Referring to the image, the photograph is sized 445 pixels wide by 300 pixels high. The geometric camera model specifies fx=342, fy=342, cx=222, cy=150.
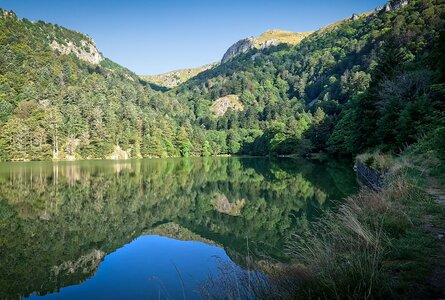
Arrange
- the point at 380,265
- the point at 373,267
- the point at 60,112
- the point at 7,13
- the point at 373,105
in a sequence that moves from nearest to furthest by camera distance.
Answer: the point at 373,267 → the point at 380,265 → the point at 373,105 → the point at 60,112 → the point at 7,13

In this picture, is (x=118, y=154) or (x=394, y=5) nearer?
(x=118, y=154)

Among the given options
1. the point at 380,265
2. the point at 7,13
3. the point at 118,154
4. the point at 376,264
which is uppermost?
the point at 7,13

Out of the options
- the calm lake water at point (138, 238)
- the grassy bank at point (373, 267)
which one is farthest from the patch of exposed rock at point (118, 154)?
the grassy bank at point (373, 267)

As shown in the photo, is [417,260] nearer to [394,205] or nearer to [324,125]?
[394,205]

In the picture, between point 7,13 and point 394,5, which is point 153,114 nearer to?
point 7,13

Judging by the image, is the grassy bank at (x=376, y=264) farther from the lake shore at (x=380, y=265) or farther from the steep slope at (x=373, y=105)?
the steep slope at (x=373, y=105)

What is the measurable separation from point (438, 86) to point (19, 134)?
89900mm

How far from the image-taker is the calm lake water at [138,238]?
9219 mm

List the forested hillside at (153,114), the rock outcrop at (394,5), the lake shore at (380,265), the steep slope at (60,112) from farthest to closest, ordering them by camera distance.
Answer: the rock outcrop at (394,5), the steep slope at (60,112), the forested hillside at (153,114), the lake shore at (380,265)

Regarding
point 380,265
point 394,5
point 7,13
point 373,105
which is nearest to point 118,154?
point 373,105

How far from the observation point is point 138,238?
14.4 m

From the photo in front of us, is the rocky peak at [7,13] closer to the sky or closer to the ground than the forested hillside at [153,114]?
closer to the sky

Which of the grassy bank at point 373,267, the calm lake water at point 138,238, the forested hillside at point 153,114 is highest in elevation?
the forested hillside at point 153,114

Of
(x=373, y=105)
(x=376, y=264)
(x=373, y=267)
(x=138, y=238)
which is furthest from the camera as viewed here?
(x=373, y=105)
